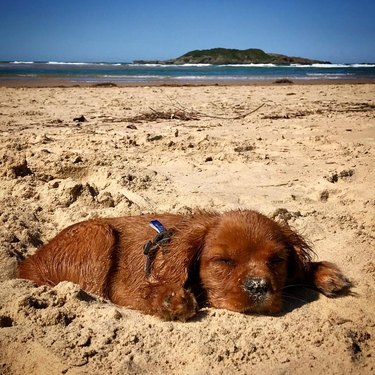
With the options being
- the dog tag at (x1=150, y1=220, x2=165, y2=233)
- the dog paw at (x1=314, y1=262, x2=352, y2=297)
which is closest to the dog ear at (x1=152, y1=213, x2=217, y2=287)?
the dog tag at (x1=150, y1=220, x2=165, y2=233)

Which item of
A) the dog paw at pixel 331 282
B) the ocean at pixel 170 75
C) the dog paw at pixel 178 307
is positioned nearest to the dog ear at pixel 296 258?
the dog paw at pixel 331 282

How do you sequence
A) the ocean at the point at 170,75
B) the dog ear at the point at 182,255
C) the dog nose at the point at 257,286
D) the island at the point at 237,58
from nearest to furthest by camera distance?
the dog nose at the point at 257,286
the dog ear at the point at 182,255
the ocean at the point at 170,75
the island at the point at 237,58

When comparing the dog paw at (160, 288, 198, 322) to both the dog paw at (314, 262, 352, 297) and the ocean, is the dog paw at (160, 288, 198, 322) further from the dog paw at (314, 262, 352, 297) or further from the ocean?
the ocean

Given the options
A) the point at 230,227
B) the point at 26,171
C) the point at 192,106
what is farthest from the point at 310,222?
the point at 192,106

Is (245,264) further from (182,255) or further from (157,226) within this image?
(157,226)

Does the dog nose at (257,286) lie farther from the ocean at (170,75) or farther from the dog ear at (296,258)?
the ocean at (170,75)

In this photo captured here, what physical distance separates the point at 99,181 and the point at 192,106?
24.6ft

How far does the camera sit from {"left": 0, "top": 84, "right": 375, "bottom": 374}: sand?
2.22 metres

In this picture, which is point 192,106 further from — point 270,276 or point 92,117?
point 270,276

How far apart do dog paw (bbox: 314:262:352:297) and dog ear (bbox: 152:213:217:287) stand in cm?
82

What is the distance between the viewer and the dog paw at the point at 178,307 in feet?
8.45

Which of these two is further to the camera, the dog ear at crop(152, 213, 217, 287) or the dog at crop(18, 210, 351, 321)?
the dog ear at crop(152, 213, 217, 287)

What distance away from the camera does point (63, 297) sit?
2697 mm

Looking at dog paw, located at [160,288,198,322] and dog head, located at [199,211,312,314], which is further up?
dog head, located at [199,211,312,314]
